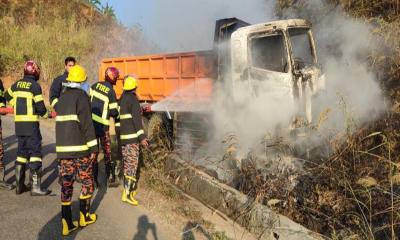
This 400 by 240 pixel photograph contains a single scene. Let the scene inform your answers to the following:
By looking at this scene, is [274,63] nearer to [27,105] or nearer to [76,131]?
[76,131]

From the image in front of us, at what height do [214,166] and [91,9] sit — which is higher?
[91,9]

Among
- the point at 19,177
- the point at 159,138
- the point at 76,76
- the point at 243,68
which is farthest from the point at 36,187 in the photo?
the point at 243,68

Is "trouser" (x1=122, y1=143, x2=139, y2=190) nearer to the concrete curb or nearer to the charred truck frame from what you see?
the concrete curb

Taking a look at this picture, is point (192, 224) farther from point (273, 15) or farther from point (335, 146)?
point (273, 15)

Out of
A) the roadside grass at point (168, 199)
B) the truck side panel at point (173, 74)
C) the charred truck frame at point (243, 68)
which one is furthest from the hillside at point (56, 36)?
the roadside grass at point (168, 199)

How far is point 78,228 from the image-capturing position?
4492 mm

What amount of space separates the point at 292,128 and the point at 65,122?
3.52 m

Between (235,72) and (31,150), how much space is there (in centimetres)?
343

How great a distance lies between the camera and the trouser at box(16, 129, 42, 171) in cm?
551

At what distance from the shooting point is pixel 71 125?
13.9 ft

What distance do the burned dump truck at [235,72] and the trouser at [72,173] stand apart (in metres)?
2.84

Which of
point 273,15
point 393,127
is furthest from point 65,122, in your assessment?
point 273,15

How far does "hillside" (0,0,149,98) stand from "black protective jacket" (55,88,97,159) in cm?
1226

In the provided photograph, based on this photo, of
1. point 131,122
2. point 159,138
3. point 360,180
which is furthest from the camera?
point 159,138
